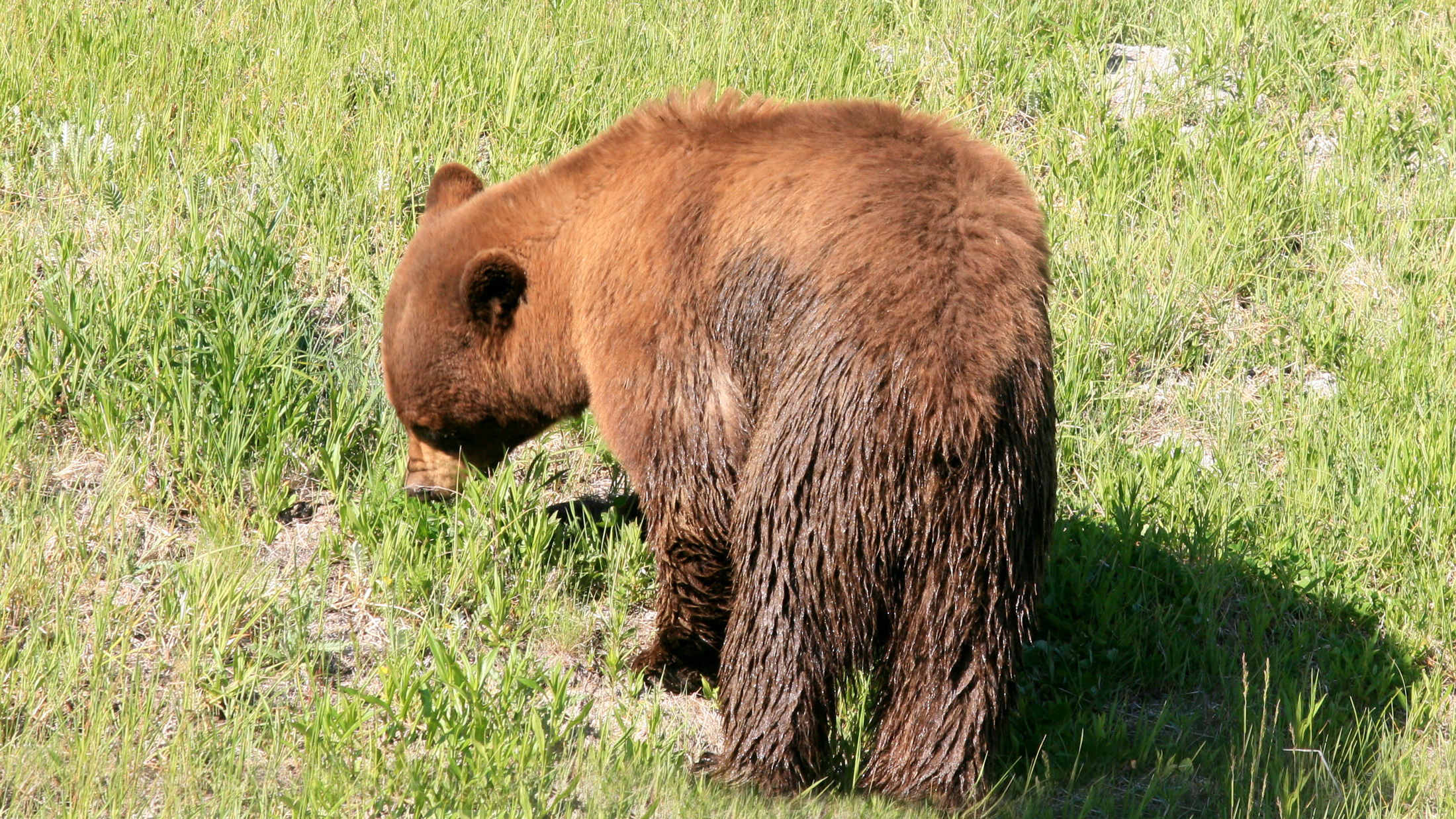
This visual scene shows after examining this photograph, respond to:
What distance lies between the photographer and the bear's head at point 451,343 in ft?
13.9

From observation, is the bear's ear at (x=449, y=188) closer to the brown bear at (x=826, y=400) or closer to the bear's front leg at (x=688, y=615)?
the brown bear at (x=826, y=400)

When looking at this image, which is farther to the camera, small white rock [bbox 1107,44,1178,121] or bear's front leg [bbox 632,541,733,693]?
small white rock [bbox 1107,44,1178,121]

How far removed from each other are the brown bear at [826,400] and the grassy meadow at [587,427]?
15.8 inches

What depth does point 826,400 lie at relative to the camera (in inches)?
131

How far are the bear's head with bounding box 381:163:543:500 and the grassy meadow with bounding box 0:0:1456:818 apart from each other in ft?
0.72

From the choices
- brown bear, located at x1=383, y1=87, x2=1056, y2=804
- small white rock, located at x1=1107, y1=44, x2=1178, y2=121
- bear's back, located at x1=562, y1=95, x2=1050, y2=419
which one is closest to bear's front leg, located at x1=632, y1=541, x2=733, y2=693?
brown bear, located at x1=383, y1=87, x2=1056, y2=804

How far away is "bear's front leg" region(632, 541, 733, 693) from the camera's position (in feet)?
12.8

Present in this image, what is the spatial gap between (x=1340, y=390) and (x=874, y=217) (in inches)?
135

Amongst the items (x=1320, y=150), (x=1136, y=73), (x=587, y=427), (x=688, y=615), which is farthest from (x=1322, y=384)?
(x=688, y=615)

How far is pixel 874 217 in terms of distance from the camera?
3.42m

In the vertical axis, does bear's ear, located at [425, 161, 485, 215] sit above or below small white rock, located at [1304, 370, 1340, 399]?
above

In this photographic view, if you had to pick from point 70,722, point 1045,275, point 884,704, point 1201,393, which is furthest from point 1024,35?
point 70,722

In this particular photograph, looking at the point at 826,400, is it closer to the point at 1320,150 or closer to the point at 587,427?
the point at 587,427

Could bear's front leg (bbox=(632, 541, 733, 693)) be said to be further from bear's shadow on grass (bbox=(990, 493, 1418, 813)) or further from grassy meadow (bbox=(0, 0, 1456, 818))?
bear's shadow on grass (bbox=(990, 493, 1418, 813))
